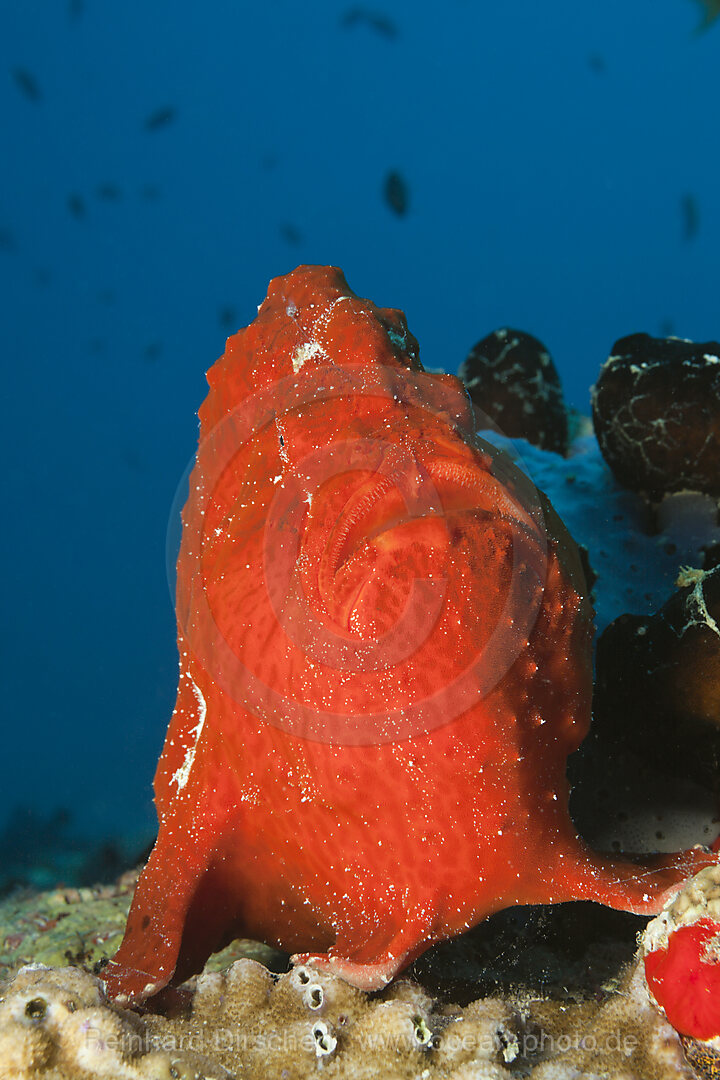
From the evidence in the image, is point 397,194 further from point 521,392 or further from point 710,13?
point 521,392

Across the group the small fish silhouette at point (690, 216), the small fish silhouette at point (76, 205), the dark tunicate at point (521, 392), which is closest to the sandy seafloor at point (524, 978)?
the dark tunicate at point (521, 392)

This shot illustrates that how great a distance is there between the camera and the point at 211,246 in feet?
203

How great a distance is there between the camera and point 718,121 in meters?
83.8

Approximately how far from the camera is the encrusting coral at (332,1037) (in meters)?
1.57

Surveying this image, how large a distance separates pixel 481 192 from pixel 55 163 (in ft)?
204

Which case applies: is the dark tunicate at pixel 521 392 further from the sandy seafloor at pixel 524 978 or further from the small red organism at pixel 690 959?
the small red organism at pixel 690 959

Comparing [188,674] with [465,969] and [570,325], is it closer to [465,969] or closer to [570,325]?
[465,969]

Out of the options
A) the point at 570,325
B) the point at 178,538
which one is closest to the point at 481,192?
the point at 570,325

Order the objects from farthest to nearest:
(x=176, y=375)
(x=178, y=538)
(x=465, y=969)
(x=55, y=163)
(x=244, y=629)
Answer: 1. (x=176, y=375)
2. (x=55, y=163)
3. (x=178, y=538)
4. (x=465, y=969)
5. (x=244, y=629)

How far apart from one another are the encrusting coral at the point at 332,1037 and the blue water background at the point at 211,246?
15883 millimetres

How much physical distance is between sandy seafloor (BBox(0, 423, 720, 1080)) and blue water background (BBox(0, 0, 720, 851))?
14434mm

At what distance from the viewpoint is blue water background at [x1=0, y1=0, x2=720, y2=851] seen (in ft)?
124

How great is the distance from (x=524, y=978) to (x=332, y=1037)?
32.4 inches

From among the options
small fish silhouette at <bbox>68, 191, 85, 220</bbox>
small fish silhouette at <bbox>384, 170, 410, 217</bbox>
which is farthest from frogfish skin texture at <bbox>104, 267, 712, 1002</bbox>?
small fish silhouette at <bbox>68, 191, 85, 220</bbox>
